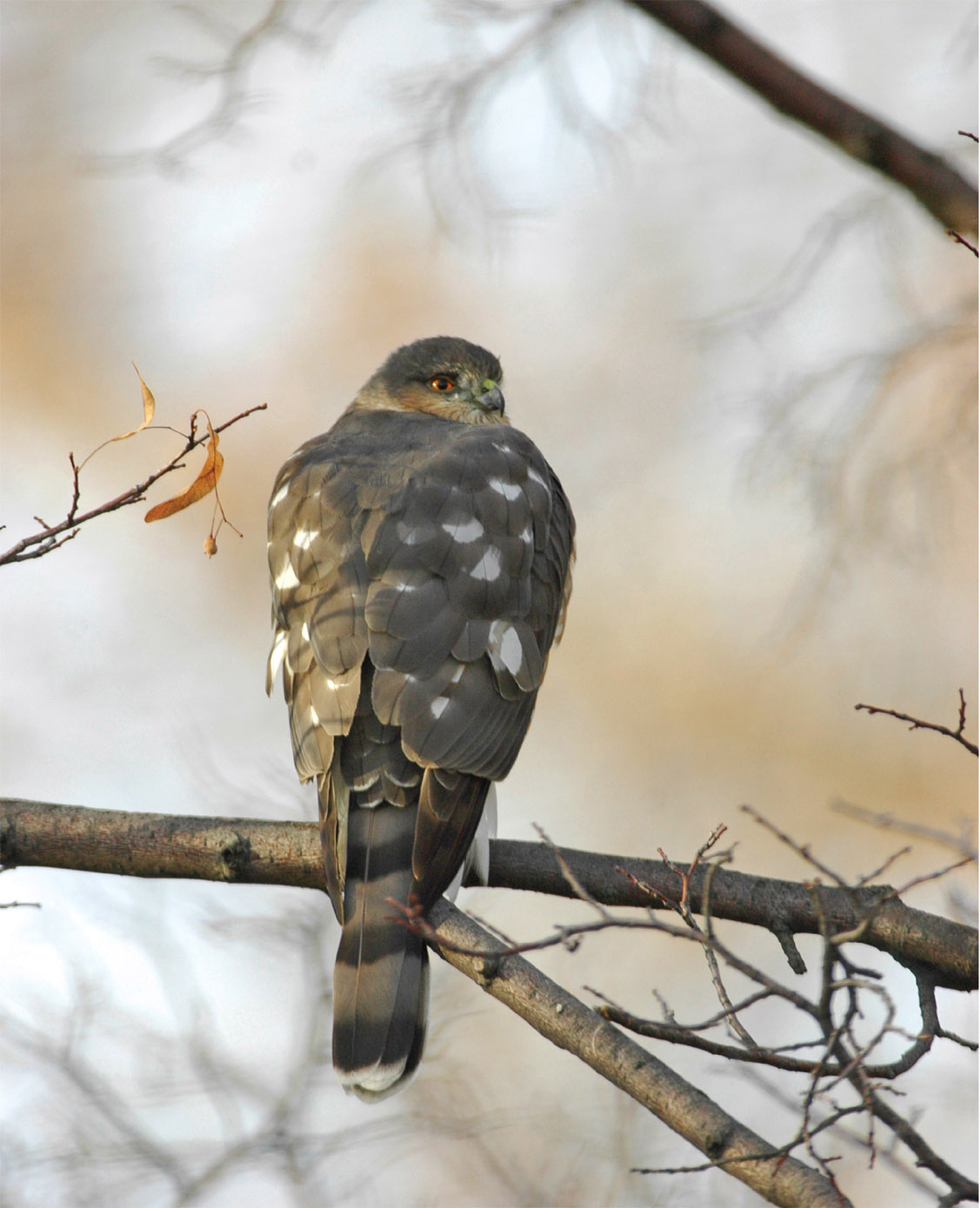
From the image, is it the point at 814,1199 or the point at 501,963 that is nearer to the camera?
the point at 814,1199

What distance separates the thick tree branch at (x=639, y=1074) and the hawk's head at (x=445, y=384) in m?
2.94

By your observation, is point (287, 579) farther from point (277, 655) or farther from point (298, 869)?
point (298, 869)

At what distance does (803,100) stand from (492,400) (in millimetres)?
2861

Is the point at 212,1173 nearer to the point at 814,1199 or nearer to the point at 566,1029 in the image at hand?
the point at 566,1029

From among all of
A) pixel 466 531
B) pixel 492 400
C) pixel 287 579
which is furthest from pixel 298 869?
pixel 492 400

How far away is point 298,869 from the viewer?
11.5ft

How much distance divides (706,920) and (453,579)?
1707 millimetres

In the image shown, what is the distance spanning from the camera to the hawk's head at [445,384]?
18.8 feet

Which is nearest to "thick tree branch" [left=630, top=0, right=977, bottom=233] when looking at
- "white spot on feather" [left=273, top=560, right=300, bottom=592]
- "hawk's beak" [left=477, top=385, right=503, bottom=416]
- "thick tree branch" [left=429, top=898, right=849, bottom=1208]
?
"thick tree branch" [left=429, top=898, right=849, bottom=1208]

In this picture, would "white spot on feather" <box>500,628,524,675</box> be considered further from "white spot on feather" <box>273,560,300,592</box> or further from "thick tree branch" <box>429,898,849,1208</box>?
"thick tree branch" <box>429,898,849,1208</box>

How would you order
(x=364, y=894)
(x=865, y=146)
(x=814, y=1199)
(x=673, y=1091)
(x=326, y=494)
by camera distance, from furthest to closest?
(x=326, y=494) → (x=364, y=894) → (x=865, y=146) → (x=673, y=1091) → (x=814, y=1199)

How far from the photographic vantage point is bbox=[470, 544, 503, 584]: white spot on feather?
4.04 meters

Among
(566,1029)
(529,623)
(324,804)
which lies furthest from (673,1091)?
(529,623)

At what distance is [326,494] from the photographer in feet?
14.1
